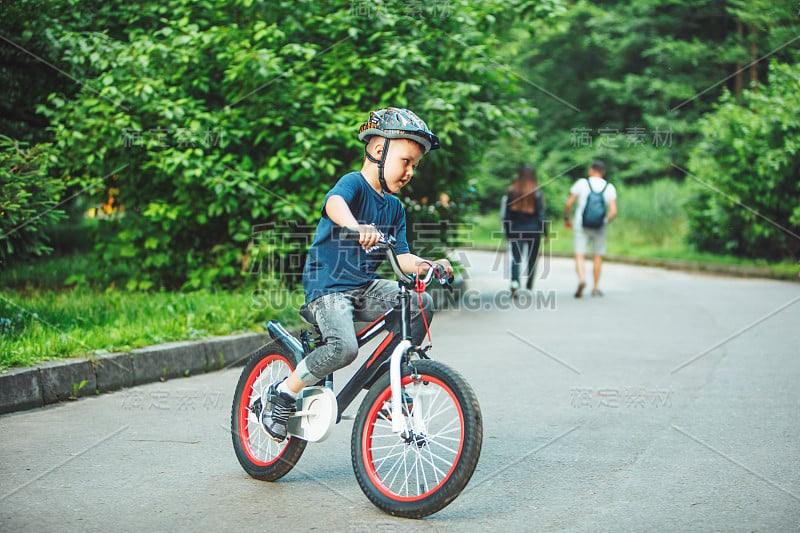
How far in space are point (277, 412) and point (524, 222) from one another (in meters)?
9.26

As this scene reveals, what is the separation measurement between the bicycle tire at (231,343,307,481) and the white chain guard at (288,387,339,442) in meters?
0.13

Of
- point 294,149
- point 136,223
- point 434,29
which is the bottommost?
point 136,223

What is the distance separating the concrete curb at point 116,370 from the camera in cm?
612

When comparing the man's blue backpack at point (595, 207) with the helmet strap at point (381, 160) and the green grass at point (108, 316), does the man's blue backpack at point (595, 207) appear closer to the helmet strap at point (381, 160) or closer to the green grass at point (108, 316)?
the green grass at point (108, 316)

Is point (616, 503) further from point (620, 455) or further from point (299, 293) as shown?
point (299, 293)

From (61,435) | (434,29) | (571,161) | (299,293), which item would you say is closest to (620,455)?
(61,435)

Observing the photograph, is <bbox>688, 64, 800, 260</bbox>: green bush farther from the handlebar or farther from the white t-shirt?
the handlebar

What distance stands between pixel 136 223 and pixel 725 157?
1141 centimetres

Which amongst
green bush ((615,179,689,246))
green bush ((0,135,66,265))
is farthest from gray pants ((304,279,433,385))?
green bush ((615,179,689,246))

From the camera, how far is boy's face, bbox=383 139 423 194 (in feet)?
13.9

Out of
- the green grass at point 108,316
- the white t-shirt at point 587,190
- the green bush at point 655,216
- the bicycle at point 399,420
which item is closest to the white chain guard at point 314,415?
the bicycle at point 399,420

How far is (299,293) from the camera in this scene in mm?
10156

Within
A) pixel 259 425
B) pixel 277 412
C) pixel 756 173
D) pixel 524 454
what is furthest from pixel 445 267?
pixel 756 173

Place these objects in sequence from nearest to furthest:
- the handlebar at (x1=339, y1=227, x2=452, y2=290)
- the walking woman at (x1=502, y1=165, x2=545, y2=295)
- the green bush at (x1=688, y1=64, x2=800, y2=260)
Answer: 1. the handlebar at (x1=339, y1=227, x2=452, y2=290)
2. the walking woman at (x1=502, y1=165, x2=545, y2=295)
3. the green bush at (x1=688, y1=64, x2=800, y2=260)
